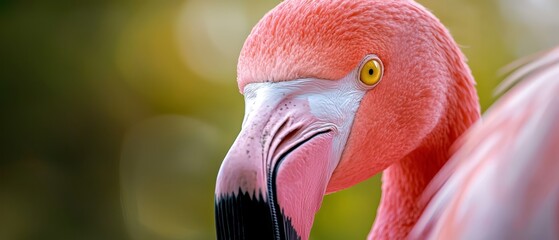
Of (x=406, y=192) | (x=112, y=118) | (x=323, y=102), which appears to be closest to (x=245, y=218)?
(x=323, y=102)

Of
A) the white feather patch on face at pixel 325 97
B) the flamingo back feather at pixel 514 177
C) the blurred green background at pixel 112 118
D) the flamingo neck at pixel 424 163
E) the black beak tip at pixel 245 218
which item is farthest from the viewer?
the blurred green background at pixel 112 118

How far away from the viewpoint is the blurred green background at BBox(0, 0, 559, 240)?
499cm

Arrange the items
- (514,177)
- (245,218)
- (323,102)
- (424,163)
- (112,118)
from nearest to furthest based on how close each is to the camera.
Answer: (514,177) → (245,218) → (323,102) → (424,163) → (112,118)

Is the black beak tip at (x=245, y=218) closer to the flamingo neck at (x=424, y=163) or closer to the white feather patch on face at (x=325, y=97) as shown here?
the white feather patch on face at (x=325, y=97)

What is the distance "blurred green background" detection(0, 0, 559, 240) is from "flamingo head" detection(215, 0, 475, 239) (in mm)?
3545

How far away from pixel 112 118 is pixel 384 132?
3963mm

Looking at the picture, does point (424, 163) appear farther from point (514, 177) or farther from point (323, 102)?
point (514, 177)

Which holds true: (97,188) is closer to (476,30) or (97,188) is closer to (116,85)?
(116,85)

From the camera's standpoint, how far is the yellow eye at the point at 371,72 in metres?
1.33

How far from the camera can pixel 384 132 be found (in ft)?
4.54

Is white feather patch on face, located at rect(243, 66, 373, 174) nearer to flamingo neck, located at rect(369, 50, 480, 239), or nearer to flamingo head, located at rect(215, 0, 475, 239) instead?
flamingo head, located at rect(215, 0, 475, 239)

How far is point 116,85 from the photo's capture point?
510 centimetres

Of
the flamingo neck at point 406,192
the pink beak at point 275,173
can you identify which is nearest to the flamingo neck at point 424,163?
the flamingo neck at point 406,192

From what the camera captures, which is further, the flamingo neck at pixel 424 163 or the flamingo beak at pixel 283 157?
the flamingo neck at pixel 424 163
